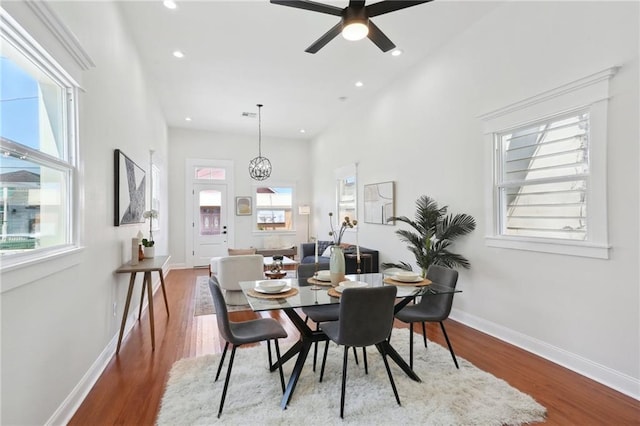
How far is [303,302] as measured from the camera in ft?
7.07

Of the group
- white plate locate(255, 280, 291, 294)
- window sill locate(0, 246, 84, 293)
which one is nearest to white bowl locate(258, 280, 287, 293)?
white plate locate(255, 280, 291, 294)

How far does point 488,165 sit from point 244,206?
20.7ft

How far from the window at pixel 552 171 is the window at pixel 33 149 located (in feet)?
12.4

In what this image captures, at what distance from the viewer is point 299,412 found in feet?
6.72

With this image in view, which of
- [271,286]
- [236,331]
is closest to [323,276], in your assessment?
[271,286]

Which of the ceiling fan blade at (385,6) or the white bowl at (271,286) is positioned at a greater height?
the ceiling fan blade at (385,6)

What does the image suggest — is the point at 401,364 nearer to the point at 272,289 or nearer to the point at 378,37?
the point at 272,289

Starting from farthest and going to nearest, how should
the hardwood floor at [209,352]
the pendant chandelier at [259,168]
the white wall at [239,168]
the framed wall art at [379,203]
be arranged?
the white wall at [239,168], the pendant chandelier at [259,168], the framed wall art at [379,203], the hardwood floor at [209,352]

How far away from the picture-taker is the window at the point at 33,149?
1.55m

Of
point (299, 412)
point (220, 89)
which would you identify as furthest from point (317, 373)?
point (220, 89)

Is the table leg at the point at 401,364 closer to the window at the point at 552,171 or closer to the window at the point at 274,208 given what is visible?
the window at the point at 552,171

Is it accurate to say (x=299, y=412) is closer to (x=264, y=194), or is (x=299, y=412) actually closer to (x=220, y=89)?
(x=220, y=89)

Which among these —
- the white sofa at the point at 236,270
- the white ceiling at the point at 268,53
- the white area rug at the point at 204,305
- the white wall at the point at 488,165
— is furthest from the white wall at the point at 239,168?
the white wall at the point at 488,165

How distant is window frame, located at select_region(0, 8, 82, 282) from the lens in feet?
4.89
